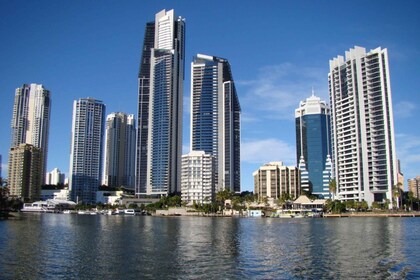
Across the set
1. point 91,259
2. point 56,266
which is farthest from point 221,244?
point 56,266

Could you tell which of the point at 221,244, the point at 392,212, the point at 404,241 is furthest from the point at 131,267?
the point at 392,212

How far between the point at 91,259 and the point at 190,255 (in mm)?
11974

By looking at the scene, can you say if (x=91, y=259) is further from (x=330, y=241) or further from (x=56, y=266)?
(x=330, y=241)

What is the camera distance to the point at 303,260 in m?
48.4

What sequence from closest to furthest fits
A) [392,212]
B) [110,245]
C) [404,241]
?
1. [110,245]
2. [404,241]
3. [392,212]

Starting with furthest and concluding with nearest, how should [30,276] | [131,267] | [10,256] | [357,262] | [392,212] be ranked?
1. [392,212]
2. [10,256]
3. [357,262]
4. [131,267]
5. [30,276]

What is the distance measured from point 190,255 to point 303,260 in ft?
45.6

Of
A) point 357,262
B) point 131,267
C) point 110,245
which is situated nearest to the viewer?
point 131,267

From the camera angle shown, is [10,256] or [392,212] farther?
[392,212]

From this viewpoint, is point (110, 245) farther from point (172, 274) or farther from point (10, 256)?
point (172, 274)

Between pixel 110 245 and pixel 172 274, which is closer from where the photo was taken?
pixel 172 274

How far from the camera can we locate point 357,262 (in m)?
46.2

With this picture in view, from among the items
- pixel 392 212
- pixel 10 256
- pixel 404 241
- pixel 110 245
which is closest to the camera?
pixel 10 256

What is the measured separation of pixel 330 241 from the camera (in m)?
69.2
